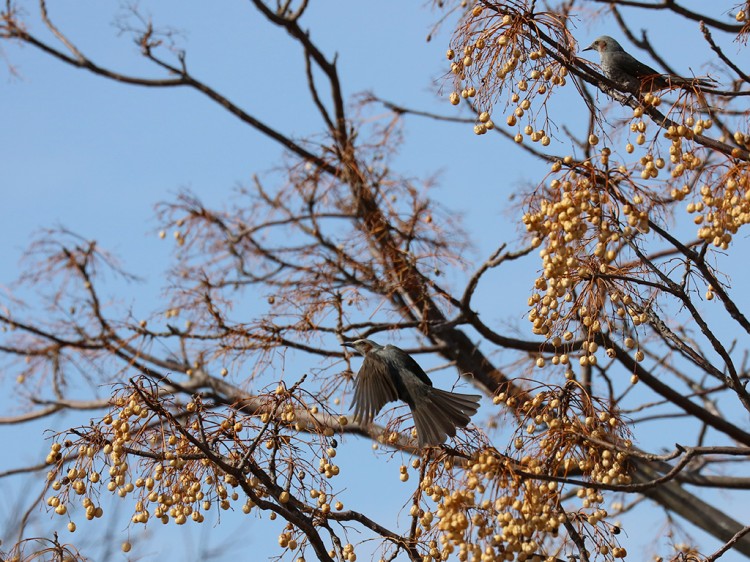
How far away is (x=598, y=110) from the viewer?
445 centimetres

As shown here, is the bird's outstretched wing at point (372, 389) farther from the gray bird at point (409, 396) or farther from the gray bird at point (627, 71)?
the gray bird at point (627, 71)

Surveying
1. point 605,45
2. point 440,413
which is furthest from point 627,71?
point 440,413

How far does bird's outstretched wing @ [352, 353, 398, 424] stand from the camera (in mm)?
5035

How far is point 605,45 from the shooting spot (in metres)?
4.90

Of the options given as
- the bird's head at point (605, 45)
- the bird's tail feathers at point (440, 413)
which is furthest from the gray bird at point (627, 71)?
the bird's tail feathers at point (440, 413)

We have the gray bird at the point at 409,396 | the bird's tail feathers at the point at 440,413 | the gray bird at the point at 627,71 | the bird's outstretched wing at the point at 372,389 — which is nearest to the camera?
the bird's tail feathers at the point at 440,413

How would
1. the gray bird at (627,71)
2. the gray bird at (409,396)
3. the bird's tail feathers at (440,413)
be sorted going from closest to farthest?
the bird's tail feathers at (440,413) → the gray bird at (409,396) → the gray bird at (627,71)

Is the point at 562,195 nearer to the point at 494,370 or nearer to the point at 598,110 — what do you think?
the point at 598,110

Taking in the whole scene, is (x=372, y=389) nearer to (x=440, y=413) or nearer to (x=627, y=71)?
(x=440, y=413)

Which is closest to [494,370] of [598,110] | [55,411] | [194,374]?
[194,374]

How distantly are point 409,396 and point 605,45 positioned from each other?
6.52ft

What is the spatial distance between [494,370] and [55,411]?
4.66 metres

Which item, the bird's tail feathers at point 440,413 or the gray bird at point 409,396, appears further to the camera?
the gray bird at point 409,396

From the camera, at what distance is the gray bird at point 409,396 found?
4336 mm
